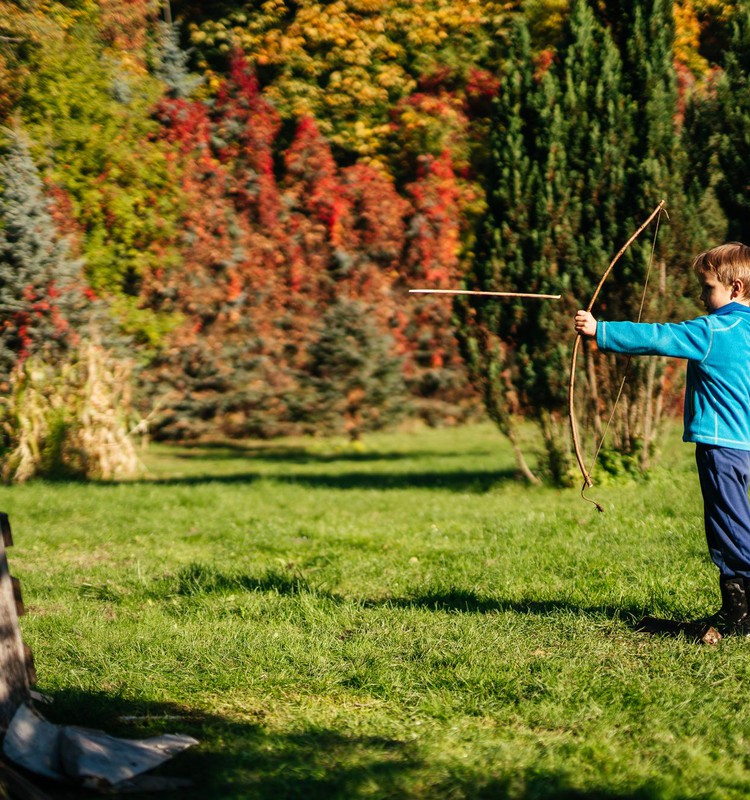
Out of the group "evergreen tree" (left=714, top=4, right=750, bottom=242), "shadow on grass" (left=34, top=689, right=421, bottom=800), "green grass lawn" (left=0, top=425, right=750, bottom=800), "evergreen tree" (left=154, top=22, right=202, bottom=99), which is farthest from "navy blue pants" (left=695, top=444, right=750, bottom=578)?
"evergreen tree" (left=154, top=22, right=202, bottom=99)

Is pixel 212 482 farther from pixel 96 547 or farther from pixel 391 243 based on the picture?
pixel 391 243

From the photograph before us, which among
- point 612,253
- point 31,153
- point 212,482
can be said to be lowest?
point 212,482

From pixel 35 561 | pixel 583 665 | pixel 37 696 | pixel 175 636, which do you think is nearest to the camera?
pixel 37 696

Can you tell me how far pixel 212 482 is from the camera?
11.4 meters

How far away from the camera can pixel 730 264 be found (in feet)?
15.7

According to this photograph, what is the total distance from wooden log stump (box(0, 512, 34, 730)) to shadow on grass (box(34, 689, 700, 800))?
0.98 ft

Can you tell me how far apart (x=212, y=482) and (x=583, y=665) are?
7.46 m

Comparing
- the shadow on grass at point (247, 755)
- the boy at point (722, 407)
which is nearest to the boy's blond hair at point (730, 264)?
the boy at point (722, 407)

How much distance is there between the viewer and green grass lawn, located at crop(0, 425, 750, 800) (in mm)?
3561

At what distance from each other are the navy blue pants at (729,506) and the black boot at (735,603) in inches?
1.8

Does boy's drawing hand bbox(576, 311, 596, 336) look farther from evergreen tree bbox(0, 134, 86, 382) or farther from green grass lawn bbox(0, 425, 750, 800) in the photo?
evergreen tree bbox(0, 134, 86, 382)

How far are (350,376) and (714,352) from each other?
1060 cm

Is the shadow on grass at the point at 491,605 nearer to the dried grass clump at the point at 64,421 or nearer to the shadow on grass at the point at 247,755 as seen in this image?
the shadow on grass at the point at 247,755

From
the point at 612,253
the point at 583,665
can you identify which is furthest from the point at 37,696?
the point at 612,253
